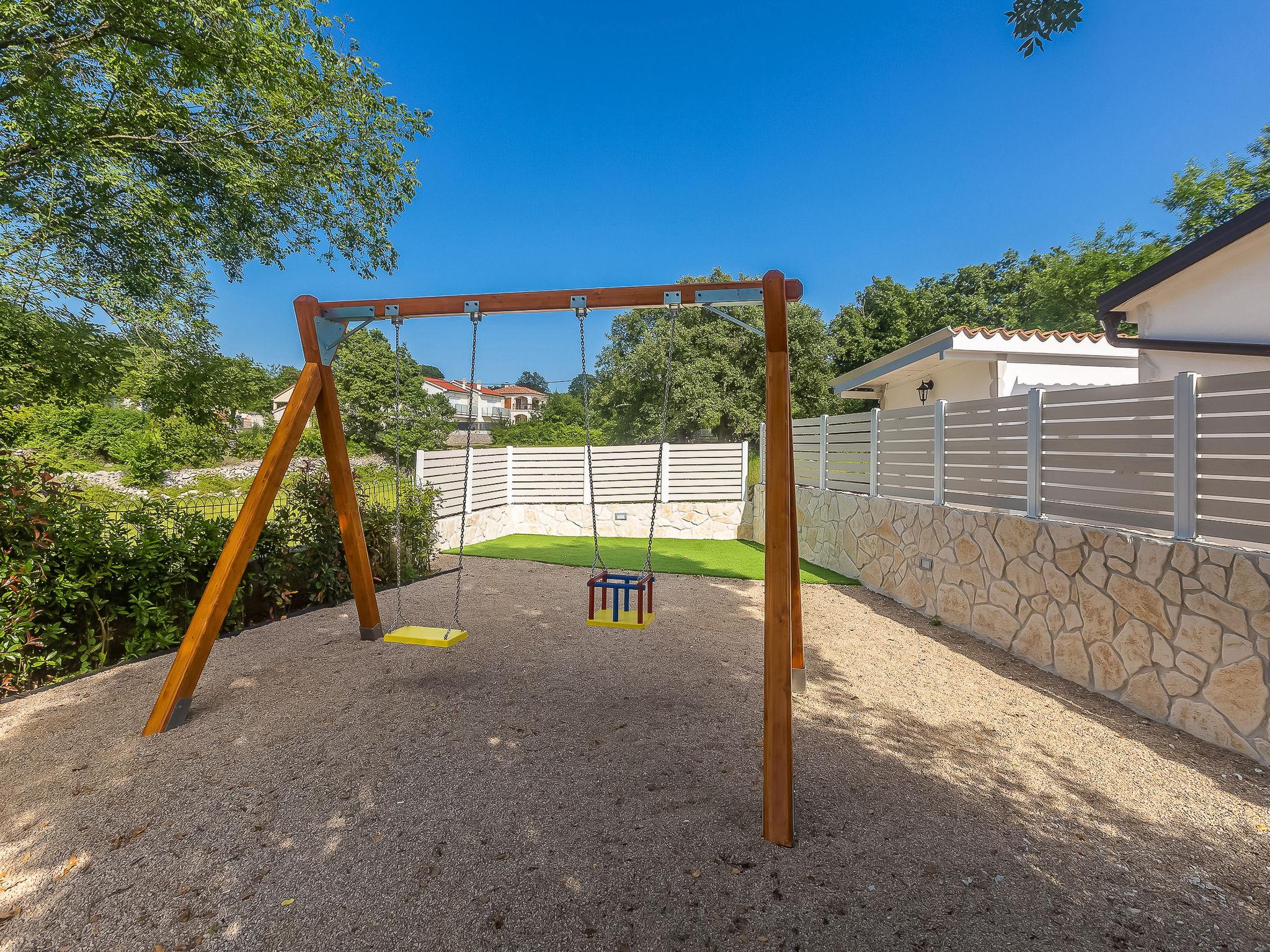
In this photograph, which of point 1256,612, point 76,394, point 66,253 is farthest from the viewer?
point 66,253

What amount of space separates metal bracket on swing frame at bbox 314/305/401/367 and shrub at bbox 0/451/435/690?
208 centimetres

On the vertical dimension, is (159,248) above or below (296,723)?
above

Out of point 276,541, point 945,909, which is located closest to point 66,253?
point 276,541

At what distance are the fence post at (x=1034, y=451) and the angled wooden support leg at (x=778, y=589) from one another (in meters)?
2.70

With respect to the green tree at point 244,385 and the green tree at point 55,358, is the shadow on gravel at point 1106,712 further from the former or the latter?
the green tree at point 55,358

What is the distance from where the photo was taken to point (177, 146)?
574cm

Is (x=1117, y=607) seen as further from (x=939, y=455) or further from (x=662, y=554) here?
(x=662, y=554)

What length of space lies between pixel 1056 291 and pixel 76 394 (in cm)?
2993

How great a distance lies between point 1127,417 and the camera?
3781 millimetres

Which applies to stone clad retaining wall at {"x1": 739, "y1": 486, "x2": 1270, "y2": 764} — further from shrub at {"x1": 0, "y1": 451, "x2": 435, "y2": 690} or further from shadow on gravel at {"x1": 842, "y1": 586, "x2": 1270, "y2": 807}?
shrub at {"x1": 0, "y1": 451, "x2": 435, "y2": 690}

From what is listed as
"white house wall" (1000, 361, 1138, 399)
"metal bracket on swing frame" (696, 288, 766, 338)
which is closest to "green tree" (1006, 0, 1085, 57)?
"metal bracket on swing frame" (696, 288, 766, 338)

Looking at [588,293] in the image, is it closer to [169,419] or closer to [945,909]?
[945,909]

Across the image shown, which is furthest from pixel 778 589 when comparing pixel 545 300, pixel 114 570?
pixel 114 570

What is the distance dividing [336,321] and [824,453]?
22.2 ft
